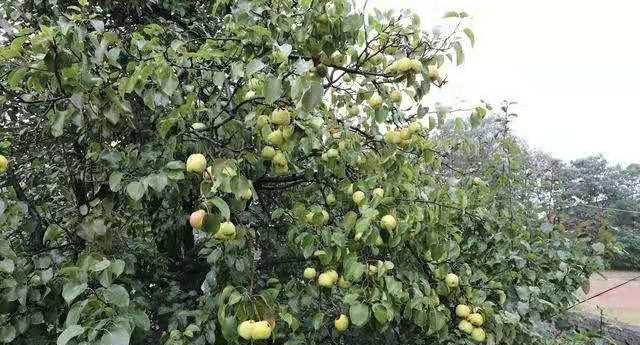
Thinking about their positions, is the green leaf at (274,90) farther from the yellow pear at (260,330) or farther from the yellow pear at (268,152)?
the yellow pear at (260,330)

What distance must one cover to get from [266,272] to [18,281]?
105 centimetres

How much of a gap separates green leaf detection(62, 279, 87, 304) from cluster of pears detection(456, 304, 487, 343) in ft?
4.30

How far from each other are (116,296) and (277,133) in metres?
0.56

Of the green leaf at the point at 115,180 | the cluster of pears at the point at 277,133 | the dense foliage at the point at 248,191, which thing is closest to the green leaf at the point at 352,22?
the dense foliage at the point at 248,191

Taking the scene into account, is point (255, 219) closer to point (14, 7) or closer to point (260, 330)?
point (260, 330)

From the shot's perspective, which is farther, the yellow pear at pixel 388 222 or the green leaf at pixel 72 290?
the yellow pear at pixel 388 222

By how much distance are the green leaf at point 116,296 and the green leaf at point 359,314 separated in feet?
2.07

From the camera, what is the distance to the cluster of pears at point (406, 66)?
4.94ft

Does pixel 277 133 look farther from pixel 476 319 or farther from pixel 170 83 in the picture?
pixel 476 319

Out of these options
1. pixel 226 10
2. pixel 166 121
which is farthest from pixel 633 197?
pixel 166 121

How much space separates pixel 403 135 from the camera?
1.80 meters

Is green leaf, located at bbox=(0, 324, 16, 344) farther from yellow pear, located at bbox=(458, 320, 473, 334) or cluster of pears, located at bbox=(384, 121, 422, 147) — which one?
yellow pear, located at bbox=(458, 320, 473, 334)

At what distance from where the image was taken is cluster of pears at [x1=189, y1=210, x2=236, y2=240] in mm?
1350

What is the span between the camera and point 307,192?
213cm
